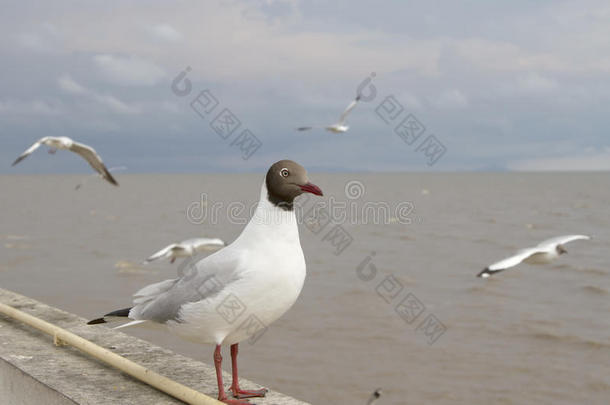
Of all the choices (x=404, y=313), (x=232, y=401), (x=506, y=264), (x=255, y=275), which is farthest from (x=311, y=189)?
(x=404, y=313)

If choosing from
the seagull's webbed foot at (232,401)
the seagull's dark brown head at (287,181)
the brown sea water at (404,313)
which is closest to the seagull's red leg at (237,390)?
the seagull's webbed foot at (232,401)

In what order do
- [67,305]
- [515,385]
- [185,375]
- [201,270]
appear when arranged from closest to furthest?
[201,270] → [185,375] → [515,385] → [67,305]

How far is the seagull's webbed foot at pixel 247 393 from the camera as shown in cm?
414

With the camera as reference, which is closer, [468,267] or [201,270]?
[201,270]

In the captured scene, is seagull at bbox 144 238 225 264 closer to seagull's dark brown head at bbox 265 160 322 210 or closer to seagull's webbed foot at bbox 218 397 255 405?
seagull's webbed foot at bbox 218 397 255 405

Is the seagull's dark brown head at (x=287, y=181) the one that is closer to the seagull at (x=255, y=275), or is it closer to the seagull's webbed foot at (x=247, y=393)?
the seagull at (x=255, y=275)

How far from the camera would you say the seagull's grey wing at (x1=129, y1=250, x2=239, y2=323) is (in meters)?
3.67

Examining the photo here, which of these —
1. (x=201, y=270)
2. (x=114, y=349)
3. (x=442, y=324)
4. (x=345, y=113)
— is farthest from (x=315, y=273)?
(x=201, y=270)

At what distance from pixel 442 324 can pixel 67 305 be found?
7066mm

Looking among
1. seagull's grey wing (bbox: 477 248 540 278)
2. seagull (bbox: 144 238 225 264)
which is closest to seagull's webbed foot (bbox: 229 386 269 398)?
seagull (bbox: 144 238 225 264)

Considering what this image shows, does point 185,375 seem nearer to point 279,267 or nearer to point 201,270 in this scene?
point 201,270

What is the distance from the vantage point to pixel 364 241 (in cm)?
2411

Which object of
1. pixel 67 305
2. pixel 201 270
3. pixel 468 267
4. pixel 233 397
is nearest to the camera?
pixel 201 270

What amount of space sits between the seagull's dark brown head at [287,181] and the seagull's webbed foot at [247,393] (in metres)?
1.37
